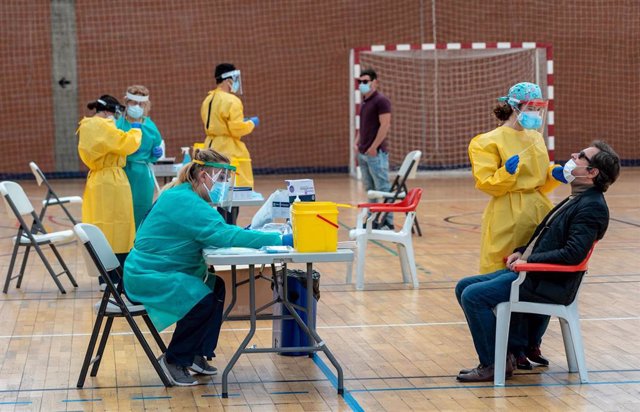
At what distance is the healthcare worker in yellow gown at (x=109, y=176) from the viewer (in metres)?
7.39

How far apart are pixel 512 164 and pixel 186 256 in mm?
1743

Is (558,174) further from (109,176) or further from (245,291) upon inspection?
(109,176)

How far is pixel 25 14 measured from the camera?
53.8ft

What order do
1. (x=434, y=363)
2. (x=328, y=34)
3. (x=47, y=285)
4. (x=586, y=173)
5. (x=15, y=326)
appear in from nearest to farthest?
(x=586, y=173)
(x=434, y=363)
(x=15, y=326)
(x=47, y=285)
(x=328, y=34)

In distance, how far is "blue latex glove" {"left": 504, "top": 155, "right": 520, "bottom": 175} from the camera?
5.31 m

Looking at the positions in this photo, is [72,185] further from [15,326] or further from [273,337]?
[273,337]

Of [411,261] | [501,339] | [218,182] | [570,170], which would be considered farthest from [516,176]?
[411,261]

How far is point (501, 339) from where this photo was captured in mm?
4969

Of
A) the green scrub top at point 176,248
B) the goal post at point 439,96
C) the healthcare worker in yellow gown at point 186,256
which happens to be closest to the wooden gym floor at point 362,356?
the healthcare worker in yellow gown at point 186,256

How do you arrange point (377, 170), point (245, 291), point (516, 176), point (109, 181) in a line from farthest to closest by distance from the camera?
point (377, 170) → point (109, 181) → point (245, 291) → point (516, 176)

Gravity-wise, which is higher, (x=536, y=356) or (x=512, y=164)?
(x=512, y=164)

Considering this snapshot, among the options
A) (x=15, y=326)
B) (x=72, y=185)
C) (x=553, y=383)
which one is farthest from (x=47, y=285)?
(x=72, y=185)

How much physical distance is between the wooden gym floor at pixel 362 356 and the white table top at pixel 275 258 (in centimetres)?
65

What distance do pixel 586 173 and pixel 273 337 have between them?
1.99 meters
